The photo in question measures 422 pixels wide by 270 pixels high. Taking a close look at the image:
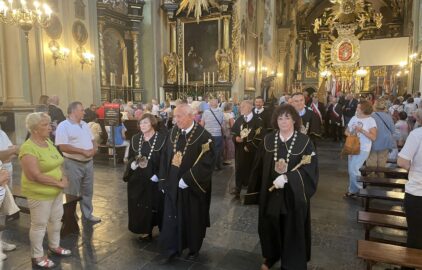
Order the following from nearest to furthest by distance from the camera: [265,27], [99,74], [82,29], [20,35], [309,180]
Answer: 1. [309,180]
2. [20,35]
3. [82,29]
4. [99,74]
5. [265,27]

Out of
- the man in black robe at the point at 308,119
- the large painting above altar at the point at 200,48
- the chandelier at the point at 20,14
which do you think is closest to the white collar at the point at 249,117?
the man in black robe at the point at 308,119

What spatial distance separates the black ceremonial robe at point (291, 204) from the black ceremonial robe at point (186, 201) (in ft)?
2.19

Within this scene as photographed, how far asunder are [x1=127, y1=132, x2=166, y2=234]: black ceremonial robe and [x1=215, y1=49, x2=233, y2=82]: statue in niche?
39.9ft

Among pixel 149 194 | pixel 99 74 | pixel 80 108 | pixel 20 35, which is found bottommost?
pixel 149 194

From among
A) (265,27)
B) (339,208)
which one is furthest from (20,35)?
(265,27)

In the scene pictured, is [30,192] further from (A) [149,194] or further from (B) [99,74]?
(B) [99,74]

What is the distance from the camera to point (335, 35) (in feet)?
99.4

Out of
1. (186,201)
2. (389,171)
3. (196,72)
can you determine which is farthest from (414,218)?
(196,72)

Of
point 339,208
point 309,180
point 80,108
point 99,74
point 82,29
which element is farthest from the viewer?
point 99,74

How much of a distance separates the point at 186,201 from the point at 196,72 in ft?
45.5

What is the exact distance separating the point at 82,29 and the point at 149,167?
35.2 feet

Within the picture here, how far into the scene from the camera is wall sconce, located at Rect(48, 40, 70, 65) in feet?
37.3

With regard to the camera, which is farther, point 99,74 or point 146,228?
point 99,74

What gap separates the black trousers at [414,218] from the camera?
2.86m
